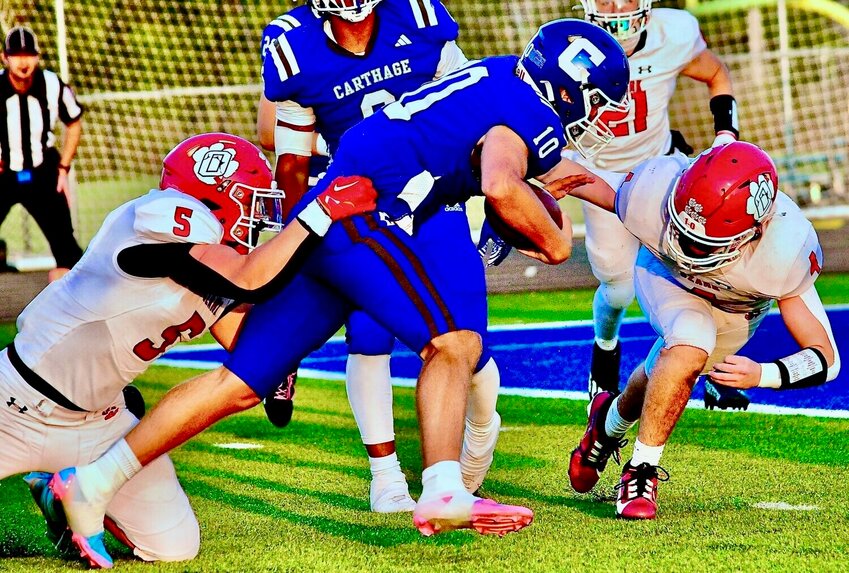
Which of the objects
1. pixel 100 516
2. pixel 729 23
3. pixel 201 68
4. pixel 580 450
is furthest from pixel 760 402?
pixel 729 23

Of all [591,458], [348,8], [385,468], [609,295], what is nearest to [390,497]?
[385,468]

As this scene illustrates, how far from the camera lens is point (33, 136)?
32.4 feet

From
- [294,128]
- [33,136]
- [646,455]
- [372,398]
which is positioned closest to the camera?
[646,455]

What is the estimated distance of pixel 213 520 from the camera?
435cm

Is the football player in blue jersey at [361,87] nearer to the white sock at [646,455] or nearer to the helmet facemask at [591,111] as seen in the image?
Result: the white sock at [646,455]

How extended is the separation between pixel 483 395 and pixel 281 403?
5.11 feet

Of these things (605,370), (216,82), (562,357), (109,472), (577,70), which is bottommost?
(216,82)

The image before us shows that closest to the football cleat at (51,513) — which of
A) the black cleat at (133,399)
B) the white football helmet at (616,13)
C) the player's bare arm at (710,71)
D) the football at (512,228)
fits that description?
the black cleat at (133,399)

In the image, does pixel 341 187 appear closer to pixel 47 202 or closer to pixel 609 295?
→ pixel 609 295

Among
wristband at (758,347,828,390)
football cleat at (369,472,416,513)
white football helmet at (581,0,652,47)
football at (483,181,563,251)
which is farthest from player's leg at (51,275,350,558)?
white football helmet at (581,0,652,47)

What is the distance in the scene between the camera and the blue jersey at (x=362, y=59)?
4961 mm

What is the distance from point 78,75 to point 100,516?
535 inches

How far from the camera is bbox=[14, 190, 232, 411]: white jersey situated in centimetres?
380

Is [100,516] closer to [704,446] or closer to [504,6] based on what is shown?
[704,446]
